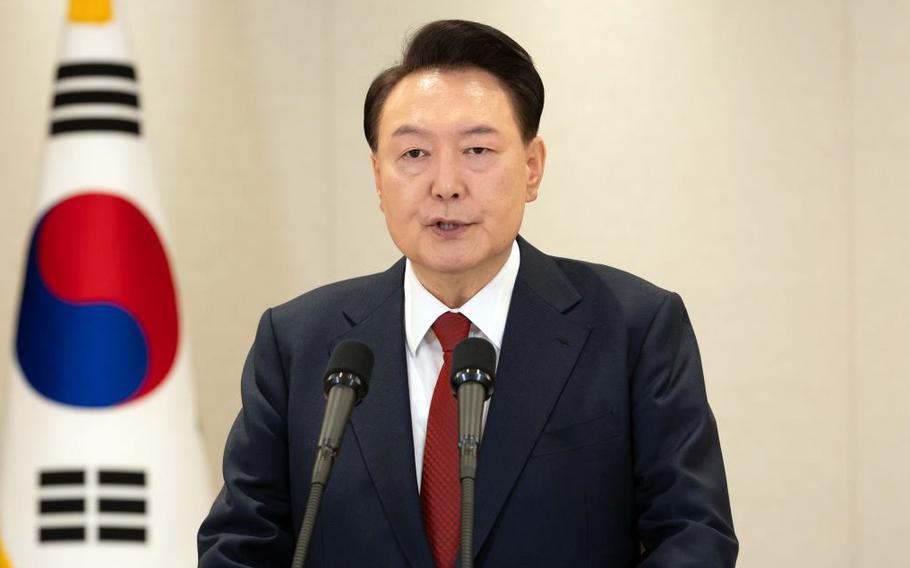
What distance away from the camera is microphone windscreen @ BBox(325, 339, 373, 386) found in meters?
1.54

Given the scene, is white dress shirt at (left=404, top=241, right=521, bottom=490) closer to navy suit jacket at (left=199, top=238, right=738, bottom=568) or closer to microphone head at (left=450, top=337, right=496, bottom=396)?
navy suit jacket at (left=199, top=238, right=738, bottom=568)

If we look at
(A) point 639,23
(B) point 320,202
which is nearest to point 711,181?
(A) point 639,23

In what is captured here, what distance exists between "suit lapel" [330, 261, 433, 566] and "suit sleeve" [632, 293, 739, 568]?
364 mm

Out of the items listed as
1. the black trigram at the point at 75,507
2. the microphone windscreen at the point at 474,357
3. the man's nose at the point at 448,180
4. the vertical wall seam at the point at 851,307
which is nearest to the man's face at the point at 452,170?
the man's nose at the point at 448,180

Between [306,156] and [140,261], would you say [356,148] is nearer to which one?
[306,156]

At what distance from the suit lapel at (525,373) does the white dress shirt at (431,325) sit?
32 millimetres

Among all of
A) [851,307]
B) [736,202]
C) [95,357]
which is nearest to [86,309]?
[95,357]

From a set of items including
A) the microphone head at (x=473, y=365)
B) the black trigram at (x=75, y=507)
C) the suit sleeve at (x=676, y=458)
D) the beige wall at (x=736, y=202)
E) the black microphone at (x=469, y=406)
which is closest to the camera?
the black microphone at (x=469, y=406)

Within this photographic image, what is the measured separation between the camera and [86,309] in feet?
9.60

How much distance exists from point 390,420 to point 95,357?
120 centimetres

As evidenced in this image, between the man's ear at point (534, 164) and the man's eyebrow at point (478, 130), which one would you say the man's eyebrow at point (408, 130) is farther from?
the man's ear at point (534, 164)

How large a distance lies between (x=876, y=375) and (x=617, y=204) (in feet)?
3.10

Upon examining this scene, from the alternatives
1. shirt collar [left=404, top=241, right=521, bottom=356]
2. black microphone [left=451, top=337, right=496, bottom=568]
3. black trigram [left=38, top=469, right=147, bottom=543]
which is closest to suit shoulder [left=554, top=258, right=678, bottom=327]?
shirt collar [left=404, top=241, right=521, bottom=356]

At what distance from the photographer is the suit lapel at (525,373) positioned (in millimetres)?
1886
